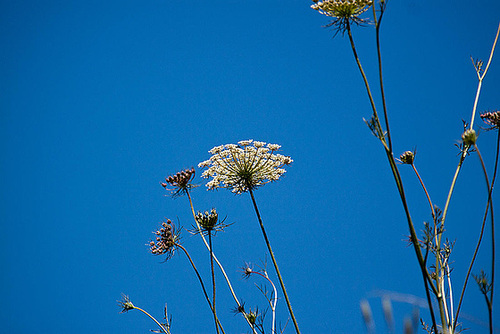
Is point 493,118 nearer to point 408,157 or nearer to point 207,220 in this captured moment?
point 408,157

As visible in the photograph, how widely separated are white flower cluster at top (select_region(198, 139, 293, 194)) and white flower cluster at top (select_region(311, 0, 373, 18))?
10.2 feet

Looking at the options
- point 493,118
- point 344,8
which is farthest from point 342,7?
point 493,118

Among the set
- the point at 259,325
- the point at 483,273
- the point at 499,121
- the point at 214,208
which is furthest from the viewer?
the point at 214,208

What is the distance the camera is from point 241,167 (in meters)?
7.80

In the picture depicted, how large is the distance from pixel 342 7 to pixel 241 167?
11.1 feet

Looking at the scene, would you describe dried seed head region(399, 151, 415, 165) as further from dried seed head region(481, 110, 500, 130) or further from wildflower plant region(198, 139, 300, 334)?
wildflower plant region(198, 139, 300, 334)

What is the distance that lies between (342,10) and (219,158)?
11.6ft

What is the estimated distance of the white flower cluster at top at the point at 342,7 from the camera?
17.5 feet

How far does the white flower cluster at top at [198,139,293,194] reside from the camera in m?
7.82

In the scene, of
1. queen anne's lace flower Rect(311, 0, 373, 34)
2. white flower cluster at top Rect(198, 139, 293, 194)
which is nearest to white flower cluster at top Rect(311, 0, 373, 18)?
queen anne's lace flower Rect(311, 0, 373, 34)

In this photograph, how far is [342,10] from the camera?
539cm

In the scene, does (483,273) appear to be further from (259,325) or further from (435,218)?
(259,325)

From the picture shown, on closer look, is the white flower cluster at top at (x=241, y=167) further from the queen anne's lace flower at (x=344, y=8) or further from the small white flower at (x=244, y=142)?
the queen anne's lace flower at (x=344, y=8)

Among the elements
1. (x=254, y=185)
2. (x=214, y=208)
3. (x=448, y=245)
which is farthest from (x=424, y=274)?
(x=254, y=185)
